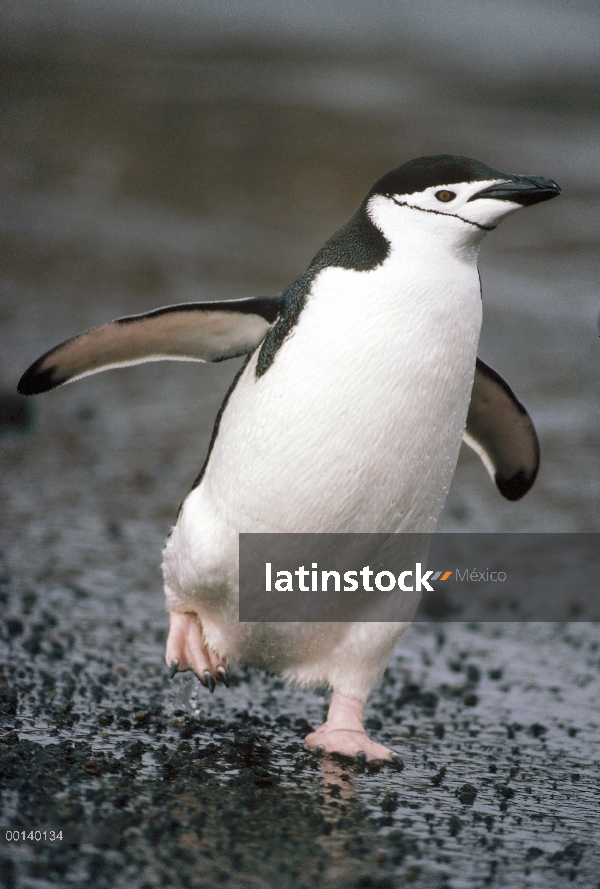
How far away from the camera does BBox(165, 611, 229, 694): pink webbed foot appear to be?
286 cm

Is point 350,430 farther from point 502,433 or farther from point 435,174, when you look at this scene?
point 502,433

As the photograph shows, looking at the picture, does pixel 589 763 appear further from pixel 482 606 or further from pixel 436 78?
pixel 436 78

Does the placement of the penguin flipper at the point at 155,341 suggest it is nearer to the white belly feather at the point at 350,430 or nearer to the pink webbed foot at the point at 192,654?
the white belly feather at the point at 350,430

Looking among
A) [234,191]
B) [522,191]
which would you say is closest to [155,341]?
[522,191]

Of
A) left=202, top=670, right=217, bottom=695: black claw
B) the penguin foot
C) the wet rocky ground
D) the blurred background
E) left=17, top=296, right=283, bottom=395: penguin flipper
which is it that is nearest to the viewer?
the wet rocky ground

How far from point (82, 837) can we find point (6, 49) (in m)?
16.3

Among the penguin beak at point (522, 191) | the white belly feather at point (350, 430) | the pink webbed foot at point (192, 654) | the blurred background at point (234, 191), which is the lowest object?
the pink webbed foot at point (192, 654)

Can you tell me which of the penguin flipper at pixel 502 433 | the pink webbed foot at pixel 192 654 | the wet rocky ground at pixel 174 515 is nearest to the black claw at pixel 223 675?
the pink webbed foot at pixel 192 654

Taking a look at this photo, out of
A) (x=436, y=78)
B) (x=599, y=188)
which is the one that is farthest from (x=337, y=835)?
(x=436, y=78)

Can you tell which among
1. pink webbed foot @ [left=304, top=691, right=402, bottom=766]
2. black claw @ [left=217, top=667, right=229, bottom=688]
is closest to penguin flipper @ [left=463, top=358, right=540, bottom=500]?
pink webbed foot @ [left=304, top=691, right=402, bottom=766]

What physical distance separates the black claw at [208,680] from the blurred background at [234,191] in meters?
2.32

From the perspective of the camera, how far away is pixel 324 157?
13234 mm

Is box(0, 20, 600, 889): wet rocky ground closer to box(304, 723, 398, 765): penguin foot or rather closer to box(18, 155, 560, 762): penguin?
box(304, 723, 398, 765): penguin foot

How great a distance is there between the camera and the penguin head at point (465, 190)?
8.06 ft
